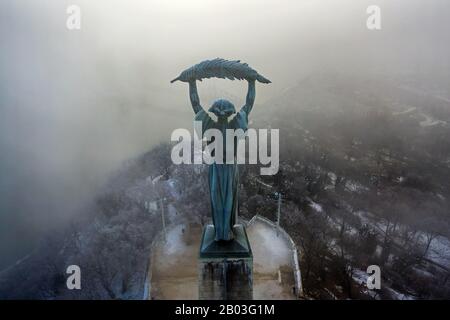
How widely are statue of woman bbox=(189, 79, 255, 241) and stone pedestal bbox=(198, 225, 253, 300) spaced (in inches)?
11.0

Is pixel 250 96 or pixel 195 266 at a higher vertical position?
pixel 250 96

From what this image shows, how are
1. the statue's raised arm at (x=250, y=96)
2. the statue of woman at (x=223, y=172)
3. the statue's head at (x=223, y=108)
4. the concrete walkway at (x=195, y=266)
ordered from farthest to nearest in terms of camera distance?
1. the concrete walkway at (x=195, y=266)
2. the statue's raised arm at (x=250, y=96)
3. the statue of woman at (x=223, y=172)
4. the statue's head at (x=223, y=108)

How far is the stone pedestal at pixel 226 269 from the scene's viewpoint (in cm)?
745

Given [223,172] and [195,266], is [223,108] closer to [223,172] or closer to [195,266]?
[223,172]

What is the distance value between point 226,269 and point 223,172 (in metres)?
2.05

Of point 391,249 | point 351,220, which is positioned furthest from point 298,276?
point 351,220

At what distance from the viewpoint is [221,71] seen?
7.27m

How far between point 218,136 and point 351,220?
23491 millimetres

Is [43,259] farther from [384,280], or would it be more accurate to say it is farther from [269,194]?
[384,280]

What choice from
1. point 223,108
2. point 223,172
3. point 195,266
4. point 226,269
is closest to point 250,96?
point 223,108

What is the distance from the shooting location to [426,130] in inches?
1848

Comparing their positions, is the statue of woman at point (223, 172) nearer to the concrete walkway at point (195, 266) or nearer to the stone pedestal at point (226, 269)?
the stone pedestal at point (226, 269)

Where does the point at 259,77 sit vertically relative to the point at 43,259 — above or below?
above

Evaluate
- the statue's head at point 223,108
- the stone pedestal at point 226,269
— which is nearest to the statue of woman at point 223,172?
the statue's head at point 223,108
